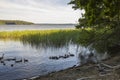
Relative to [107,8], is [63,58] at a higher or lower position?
lower

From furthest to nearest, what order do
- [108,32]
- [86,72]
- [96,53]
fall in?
[96,53] < [108,32] < [86,72]

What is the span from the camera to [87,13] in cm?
1296

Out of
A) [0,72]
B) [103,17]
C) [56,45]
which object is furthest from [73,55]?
[103,17]

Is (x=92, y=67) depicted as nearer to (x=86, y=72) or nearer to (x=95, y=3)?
(x=86, y=72)

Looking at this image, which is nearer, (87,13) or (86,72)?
(86,72)

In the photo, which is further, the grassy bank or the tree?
the grassy bank

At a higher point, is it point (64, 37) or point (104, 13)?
point (104, 13)

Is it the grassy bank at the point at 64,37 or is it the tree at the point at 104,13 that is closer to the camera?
the tree at the point at 104,13

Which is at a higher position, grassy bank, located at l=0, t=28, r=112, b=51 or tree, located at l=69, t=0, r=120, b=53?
tree, located at l=69, t=0, r=120, b=53

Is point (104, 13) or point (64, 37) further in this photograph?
point (64, 37)

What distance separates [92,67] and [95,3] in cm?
341

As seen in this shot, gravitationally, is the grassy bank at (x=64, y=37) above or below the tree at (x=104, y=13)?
below

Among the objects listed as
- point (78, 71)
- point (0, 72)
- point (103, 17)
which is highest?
point (103, 17)

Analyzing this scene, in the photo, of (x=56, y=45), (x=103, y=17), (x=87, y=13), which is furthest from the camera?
(x=56, y=45)
